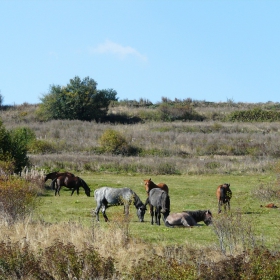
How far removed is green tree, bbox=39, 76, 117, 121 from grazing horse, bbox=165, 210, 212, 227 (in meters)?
49.5

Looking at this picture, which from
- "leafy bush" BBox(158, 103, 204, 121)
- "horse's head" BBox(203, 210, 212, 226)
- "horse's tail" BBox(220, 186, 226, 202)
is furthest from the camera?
"leafy bush" BBox(158, 103, 204, 121)

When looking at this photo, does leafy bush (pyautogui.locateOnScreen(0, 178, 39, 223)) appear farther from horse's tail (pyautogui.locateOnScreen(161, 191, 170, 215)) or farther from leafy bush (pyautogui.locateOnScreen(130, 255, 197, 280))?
leafy bush (pyautogui.locateOnScreen(130, 255, 197, 280))

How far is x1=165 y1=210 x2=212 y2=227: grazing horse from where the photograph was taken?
1927 centimetres

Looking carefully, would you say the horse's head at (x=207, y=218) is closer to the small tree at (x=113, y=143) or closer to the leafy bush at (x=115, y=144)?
the leafy bush at (x=115, y=144)

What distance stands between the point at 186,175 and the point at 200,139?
601 inches

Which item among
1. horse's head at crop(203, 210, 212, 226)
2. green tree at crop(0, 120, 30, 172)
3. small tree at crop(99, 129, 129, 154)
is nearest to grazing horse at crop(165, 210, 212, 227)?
Answer: horse's head at crop(203, 210, 212, 226)

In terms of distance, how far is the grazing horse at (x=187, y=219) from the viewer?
63.2 ft

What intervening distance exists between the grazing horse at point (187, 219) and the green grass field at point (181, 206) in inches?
13.6

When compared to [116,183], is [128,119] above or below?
above

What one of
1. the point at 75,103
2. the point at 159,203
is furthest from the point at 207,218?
the point at 75,103

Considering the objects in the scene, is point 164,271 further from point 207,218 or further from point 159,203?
point 159,203

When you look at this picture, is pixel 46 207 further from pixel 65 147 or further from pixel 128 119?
pixel 128 119

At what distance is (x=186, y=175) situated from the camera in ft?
130

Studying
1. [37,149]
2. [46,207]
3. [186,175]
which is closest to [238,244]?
[46,207]
